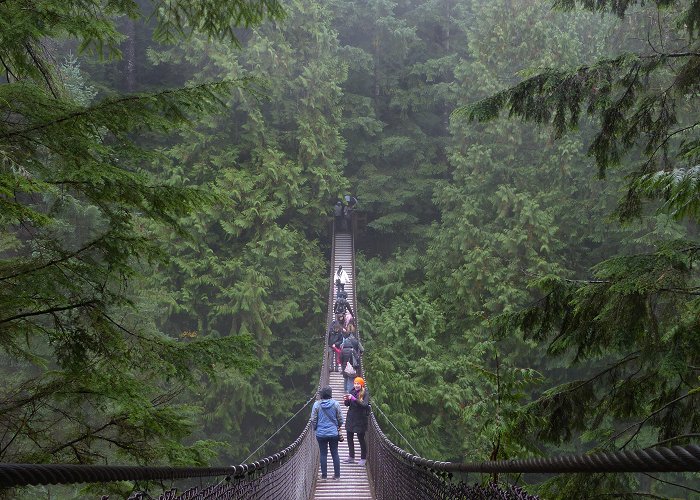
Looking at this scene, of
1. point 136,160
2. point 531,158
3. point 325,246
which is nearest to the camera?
point 136,160

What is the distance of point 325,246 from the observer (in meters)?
20.0

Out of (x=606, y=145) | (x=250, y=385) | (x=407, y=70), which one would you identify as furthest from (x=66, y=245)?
(x=407, y=70)

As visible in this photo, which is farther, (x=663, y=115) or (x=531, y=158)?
(x=531, y=158)

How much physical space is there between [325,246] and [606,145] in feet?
53.0

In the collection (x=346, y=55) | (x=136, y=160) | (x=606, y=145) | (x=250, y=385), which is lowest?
(x=136, y=160)

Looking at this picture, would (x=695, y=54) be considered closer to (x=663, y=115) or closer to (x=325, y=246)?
(x=663, y=115)

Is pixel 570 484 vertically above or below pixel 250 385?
below

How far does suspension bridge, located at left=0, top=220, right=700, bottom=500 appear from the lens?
3.13ft

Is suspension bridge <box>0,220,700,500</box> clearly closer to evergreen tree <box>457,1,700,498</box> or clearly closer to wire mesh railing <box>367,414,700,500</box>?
wire mesh railing <box>367,414,700,500</box>

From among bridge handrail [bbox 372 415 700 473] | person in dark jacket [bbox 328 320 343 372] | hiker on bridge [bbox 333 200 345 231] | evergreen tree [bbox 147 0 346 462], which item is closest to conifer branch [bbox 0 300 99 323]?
bridge handrail [bbox 372 415 700 473]

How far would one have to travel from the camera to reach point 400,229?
795 inches

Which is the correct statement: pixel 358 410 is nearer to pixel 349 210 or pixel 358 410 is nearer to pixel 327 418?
pixel 327 418

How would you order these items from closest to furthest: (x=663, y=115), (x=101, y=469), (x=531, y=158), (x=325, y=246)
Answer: (x=101, y=469) < (x=663, y=115) < (x=531, y=158) < (x=325, y=246)

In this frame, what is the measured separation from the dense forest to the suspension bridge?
17.2 inches
